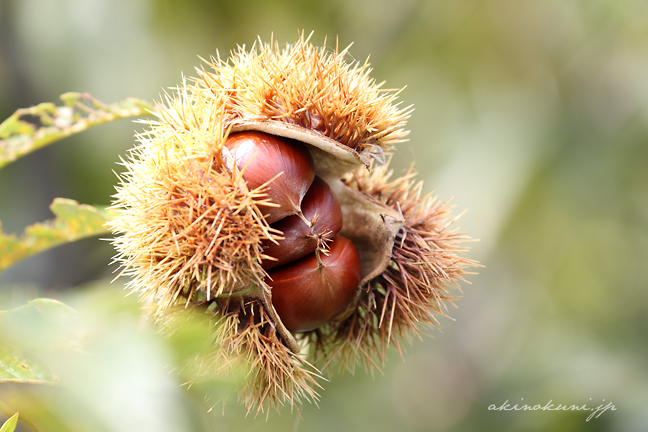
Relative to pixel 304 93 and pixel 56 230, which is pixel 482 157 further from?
pixel 56 230

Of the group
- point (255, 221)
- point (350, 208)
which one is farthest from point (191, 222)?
point (350, 208)

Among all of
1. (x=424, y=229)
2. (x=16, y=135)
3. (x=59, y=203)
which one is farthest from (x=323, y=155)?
(x=16, y=135)

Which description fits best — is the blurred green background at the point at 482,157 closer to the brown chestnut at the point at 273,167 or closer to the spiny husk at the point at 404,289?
the spiny husk at the point at 404,289

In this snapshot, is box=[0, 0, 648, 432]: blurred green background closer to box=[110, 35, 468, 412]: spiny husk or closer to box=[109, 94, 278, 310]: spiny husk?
box=[110, 35, 468, 412]: spiny husk

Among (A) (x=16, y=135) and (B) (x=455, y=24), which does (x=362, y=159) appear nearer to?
(A) (x=16, y=135)

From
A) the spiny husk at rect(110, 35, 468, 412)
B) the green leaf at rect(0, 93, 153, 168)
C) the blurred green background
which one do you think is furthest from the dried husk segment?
the blurred green background

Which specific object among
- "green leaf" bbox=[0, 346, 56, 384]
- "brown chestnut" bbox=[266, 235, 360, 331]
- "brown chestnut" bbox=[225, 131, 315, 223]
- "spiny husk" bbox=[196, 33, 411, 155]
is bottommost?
"green leaf" bbox=[0, 346, 56, 384]

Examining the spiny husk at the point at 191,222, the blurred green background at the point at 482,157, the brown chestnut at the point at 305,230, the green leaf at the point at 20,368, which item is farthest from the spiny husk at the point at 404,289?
the blurred green background at the point at 482,157
